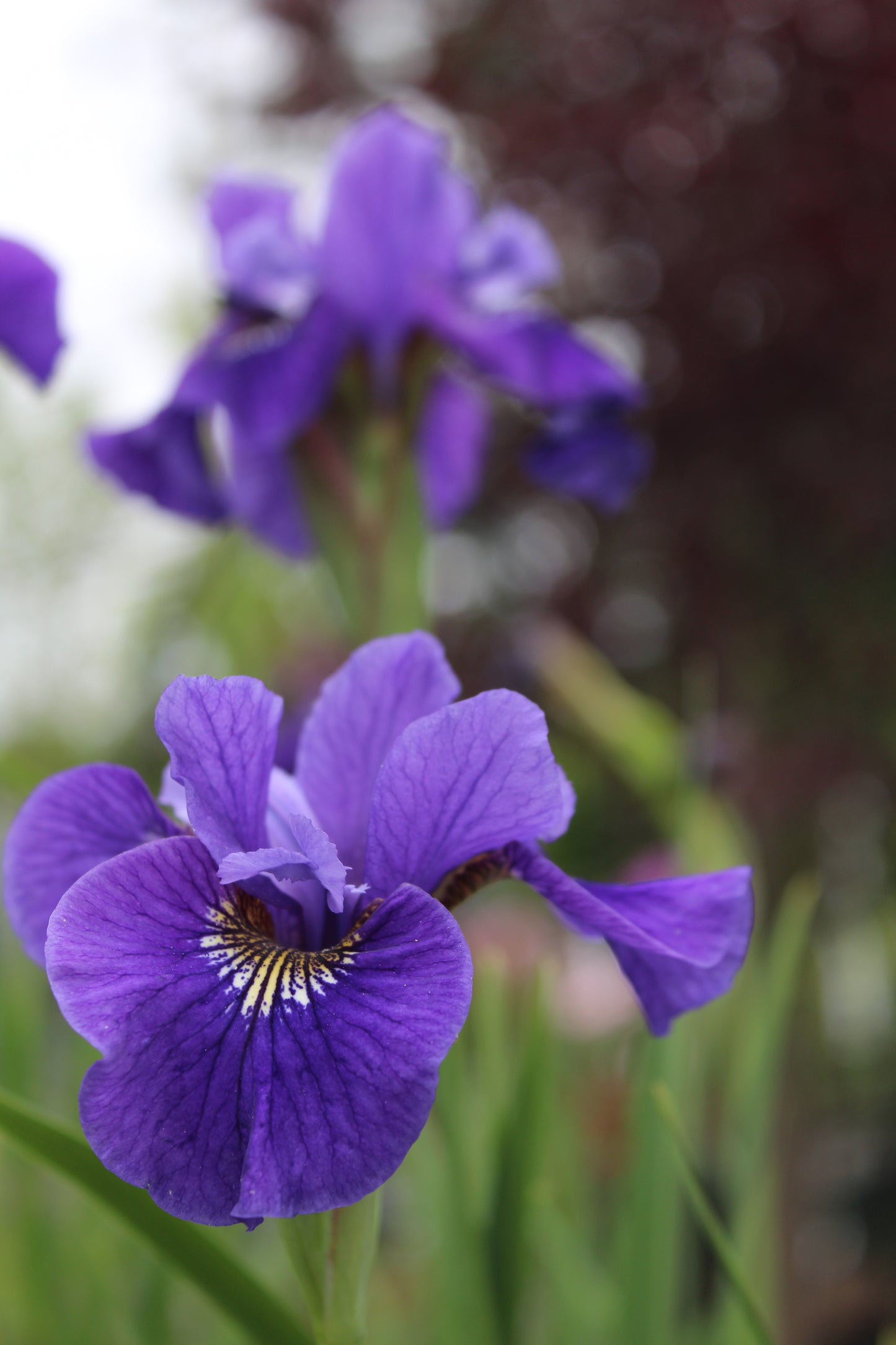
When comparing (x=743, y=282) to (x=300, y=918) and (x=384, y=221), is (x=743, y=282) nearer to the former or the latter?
(x=384, y=221)

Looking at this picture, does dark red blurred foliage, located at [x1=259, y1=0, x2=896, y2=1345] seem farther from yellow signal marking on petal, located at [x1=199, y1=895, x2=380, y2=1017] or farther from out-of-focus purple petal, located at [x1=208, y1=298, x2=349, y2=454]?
yellow signal marking on petal, located at [x1=199, y1=895, x2=380, y2=1017]

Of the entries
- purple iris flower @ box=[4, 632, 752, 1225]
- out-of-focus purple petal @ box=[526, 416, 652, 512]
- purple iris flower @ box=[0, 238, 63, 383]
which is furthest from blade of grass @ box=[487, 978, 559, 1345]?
out-of-focus purple petal @ box=[526, 416, 652, 512]

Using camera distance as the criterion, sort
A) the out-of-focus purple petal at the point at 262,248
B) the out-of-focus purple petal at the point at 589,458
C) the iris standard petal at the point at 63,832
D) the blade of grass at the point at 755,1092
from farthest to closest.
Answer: the out-of-focus purple petal at the point at 589,458 → the out-of-focus purple petal at the point at 262,248 → the blade of grass at the point at 755,1092 → the iris standard petal at the point at 63,832

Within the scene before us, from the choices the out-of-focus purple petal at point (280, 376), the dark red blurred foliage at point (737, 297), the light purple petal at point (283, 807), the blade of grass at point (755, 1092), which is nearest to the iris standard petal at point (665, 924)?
the light purple petal at point (283, 807)

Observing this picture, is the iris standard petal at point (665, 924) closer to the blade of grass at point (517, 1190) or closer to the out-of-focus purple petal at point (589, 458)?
the blade of grass at point (517, 1190)

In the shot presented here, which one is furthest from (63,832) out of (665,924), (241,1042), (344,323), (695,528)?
(695,528)

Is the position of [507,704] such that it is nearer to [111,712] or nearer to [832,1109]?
[832,1109]
